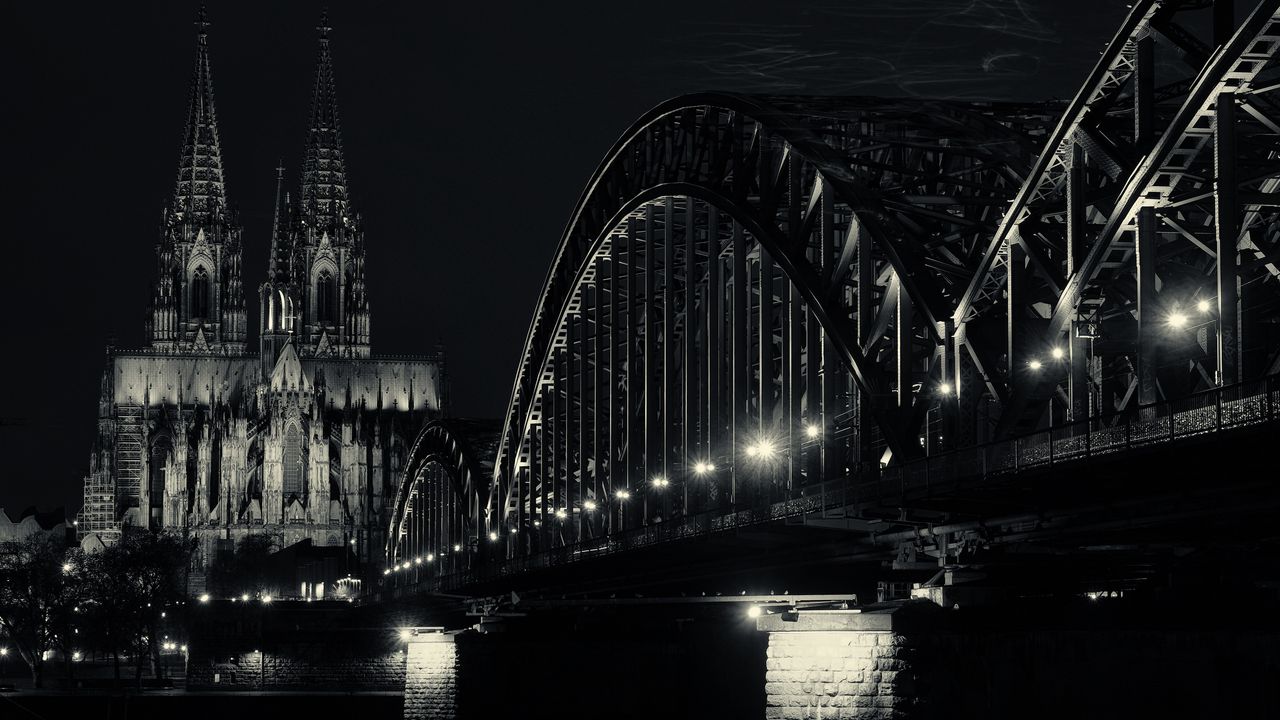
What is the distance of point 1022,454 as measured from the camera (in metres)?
46.7

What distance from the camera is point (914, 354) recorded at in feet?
206

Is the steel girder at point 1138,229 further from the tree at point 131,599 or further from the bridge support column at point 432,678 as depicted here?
the tree at point 131,599

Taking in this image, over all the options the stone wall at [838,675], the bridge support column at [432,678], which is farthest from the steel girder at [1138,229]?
the bridge support column at [432,678]

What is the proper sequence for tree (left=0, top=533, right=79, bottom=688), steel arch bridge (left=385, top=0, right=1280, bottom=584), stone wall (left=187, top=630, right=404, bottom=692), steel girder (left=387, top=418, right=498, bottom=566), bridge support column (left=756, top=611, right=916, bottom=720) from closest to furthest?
steel arch bridge (left=385, top=0, right=1280, bottom=584)
bridge support column (left=756, top=611, right=916, bottom=720)
steel girder (left=387, top=418, right=498, bottom=566)
stone wall (left=187, top=630, right=404, bottom=692)
tree (left=0, top=533, right=79, bottom=688)

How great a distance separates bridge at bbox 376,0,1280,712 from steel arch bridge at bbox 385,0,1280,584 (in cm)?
11

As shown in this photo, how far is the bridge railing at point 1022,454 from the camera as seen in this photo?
128 ft

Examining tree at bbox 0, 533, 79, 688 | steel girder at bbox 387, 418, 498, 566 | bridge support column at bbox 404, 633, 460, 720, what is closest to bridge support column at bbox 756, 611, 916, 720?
bridge support column at bbox 404, 633, 460, 720

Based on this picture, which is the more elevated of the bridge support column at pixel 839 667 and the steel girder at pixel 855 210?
the steel girder at pixel 855 210

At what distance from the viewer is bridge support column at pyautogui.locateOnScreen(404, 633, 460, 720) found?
93375 millimetres

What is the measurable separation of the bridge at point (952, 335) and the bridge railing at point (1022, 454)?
0.31 ft

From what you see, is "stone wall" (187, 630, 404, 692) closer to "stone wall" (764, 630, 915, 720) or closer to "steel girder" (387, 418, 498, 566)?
"steel girder" (387, 418, 498, 566)

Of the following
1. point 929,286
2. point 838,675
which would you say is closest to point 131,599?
point 929,286

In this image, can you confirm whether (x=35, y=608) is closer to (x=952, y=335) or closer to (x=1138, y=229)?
(x=952, y=335)

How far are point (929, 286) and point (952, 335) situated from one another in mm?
2343
